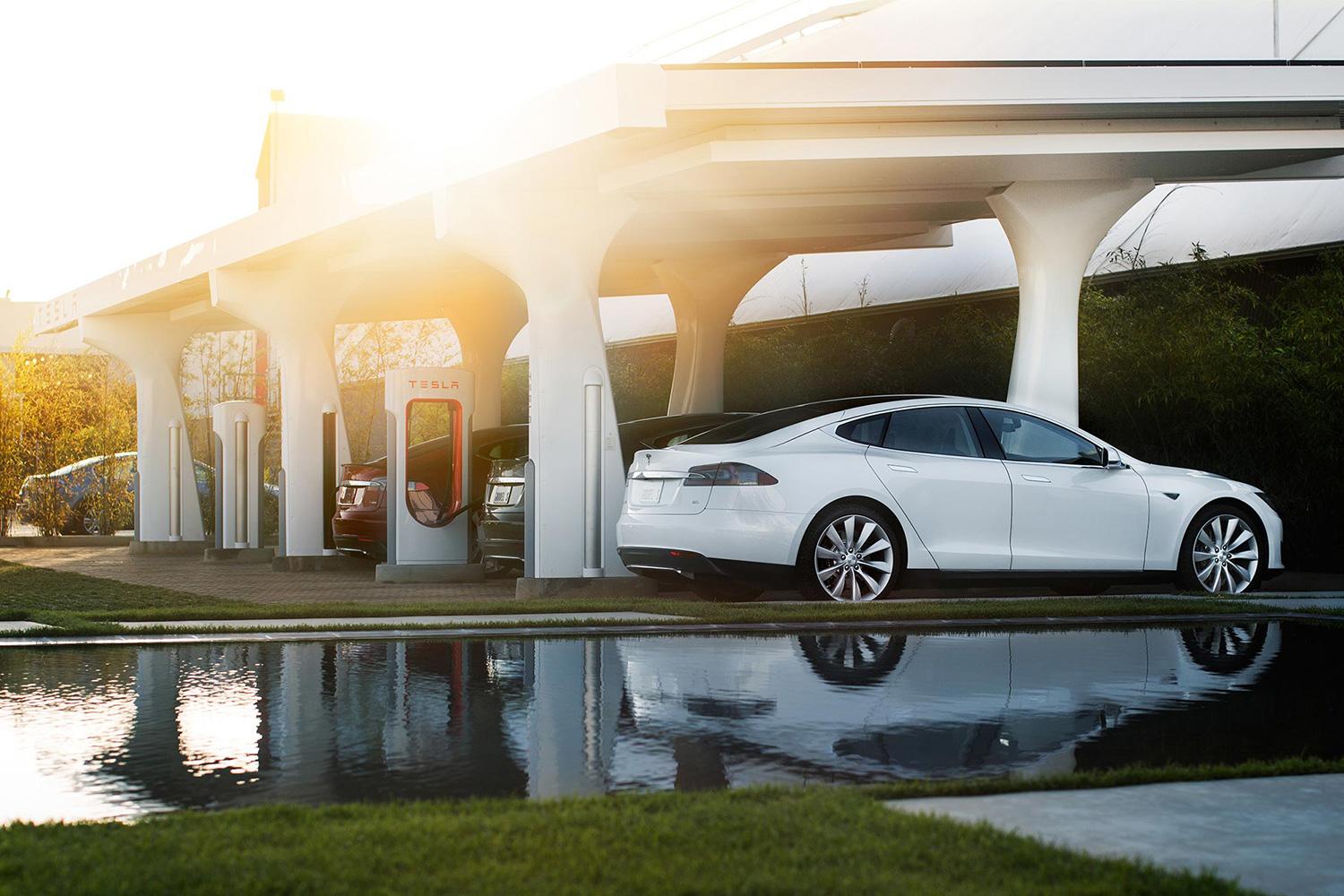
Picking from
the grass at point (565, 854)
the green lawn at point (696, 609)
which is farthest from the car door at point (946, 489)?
the grass at point (565, 854)

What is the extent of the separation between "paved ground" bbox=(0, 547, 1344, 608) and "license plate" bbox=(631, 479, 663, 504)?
63.2 inches

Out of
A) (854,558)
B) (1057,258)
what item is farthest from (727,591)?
(1057,258)

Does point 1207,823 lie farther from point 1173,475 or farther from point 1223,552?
point 1223,552

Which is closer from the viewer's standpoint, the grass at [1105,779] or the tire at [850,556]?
the grass at [1105,779]

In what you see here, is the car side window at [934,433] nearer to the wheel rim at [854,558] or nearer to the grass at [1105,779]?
the wheel rim at [854,558]

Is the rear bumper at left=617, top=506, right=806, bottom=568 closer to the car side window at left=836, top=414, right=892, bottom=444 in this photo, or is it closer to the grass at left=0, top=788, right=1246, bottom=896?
the car side window at left=836, top=414, right=892, bottom=444

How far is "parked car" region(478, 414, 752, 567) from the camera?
14727mm

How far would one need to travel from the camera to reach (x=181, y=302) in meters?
25.5

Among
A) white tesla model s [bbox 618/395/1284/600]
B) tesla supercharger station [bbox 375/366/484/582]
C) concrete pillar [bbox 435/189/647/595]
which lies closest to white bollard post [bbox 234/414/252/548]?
tesla supercharger station [bbox 375/366/484/582]

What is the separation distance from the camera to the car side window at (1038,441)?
41.8ft

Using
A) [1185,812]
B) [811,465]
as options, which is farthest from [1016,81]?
[1185,812]

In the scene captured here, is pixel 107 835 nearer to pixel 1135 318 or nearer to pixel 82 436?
pixel 1135 318

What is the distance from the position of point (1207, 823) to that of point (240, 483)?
67.9 feet

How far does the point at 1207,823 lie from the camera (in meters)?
4.82
